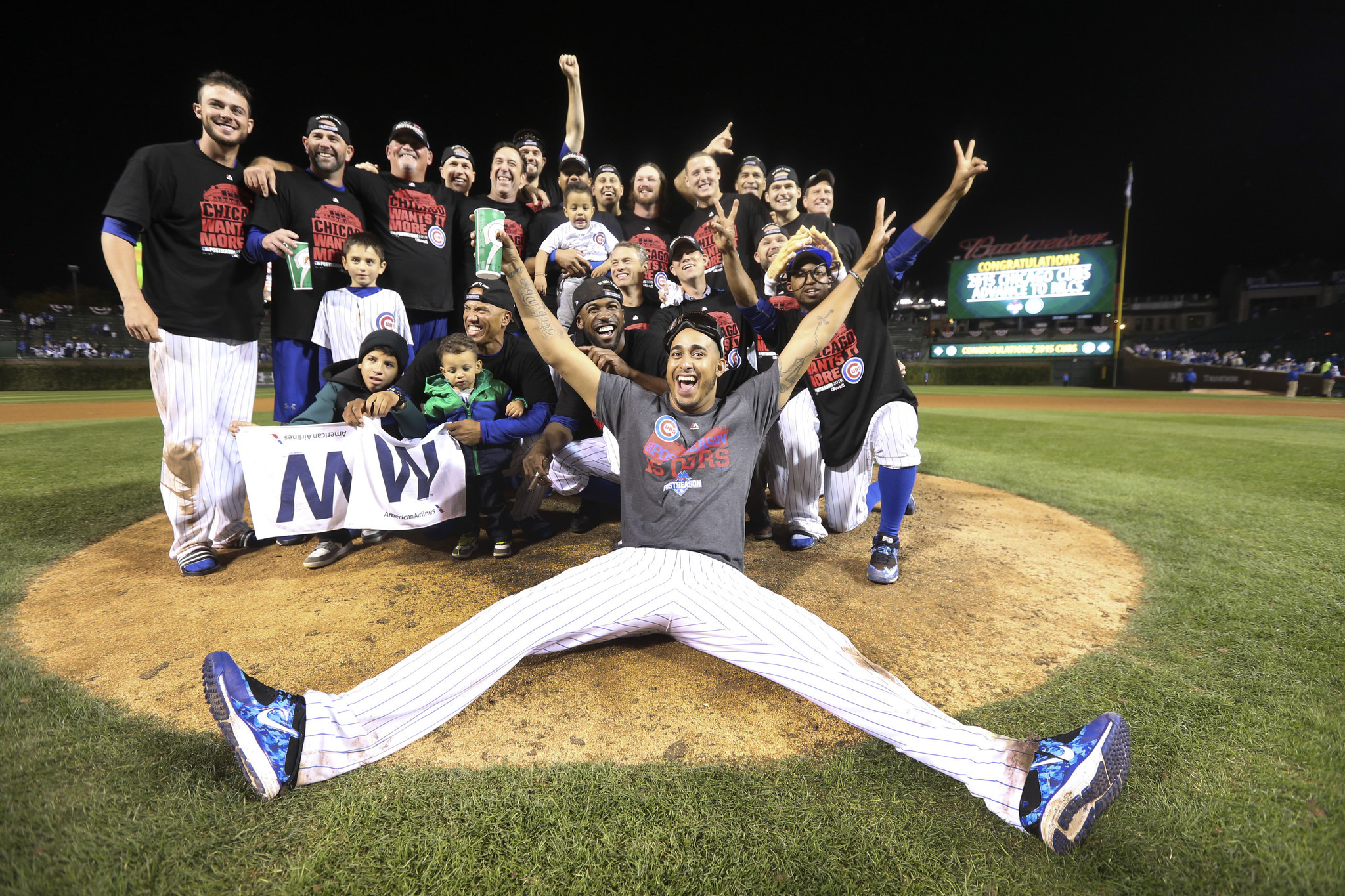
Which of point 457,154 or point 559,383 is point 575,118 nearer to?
point 457,154

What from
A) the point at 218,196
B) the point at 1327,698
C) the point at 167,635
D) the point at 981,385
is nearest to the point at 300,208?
the point at 218,196

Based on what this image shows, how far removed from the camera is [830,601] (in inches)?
113

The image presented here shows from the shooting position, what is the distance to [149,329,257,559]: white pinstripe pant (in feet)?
11.0

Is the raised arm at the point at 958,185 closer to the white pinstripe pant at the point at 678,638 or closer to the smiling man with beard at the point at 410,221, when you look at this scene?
the white pinstripe pant at the point at 678,638

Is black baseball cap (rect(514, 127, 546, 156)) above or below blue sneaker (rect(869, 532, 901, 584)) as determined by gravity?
above

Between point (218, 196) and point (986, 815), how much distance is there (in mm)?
4724

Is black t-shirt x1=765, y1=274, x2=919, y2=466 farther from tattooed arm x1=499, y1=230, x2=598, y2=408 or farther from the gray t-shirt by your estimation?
tattooed arm x1=499, y1=230, x2=598, y2=408

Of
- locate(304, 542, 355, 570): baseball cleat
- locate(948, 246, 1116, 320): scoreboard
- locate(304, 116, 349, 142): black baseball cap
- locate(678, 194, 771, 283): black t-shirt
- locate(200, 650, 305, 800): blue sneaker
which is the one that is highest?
locate(948, 246, 1116, 320): scoreboard

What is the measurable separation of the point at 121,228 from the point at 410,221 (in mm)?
1596

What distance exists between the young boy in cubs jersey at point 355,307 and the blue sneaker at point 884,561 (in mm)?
3242

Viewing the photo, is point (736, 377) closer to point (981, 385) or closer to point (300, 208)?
point (300, 208)

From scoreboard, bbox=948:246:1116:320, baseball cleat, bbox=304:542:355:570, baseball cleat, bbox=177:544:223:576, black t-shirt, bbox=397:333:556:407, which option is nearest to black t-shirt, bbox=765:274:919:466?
black t-shirt, bbox=397:333:556:407

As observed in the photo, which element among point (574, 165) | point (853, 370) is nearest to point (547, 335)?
point (853, 370)

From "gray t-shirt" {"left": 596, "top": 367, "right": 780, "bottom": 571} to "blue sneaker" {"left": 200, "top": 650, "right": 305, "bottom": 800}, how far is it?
3.87 ft
